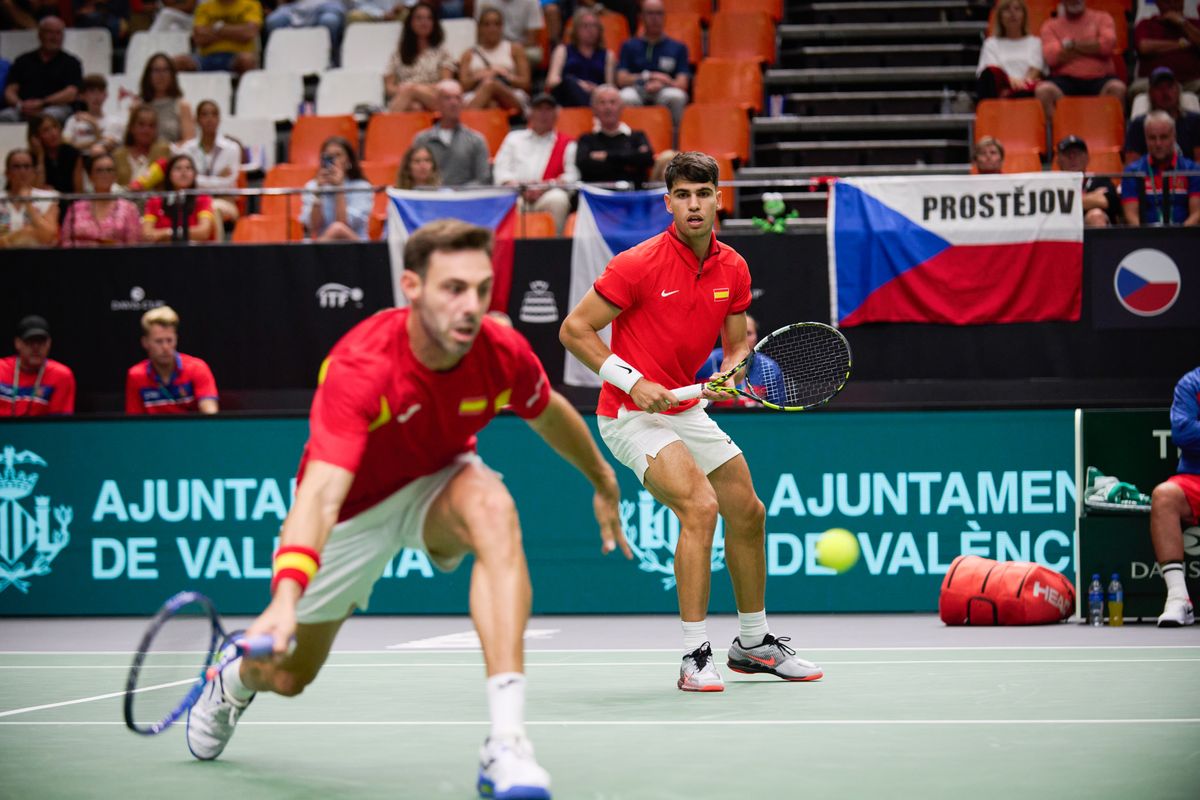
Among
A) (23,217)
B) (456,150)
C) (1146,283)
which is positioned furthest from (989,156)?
(23,217)

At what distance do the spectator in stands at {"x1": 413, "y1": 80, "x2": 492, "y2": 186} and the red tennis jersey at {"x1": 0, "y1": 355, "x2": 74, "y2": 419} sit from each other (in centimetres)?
370

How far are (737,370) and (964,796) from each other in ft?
10.1

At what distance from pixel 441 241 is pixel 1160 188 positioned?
32.2ft

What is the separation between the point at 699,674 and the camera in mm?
6641

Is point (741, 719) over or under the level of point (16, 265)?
under

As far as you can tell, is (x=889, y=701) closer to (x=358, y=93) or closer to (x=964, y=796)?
(x=964, y=796)

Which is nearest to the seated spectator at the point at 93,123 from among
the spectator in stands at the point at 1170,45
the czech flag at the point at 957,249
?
the czech flag at the point at 957,249

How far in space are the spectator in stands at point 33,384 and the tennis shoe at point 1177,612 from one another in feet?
26.7

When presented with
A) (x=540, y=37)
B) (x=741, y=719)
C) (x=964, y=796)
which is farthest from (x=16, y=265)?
(x=964, y=796)

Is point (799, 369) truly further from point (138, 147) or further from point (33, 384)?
point (138, 147)

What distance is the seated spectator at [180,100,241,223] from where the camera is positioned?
14.7 metres

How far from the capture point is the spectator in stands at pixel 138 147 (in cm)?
1509

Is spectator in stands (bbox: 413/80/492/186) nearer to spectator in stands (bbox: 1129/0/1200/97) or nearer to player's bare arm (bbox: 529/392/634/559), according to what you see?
spectator in stands (bbox: 1129/0/1200/97)

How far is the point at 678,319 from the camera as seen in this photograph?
23.0 feet
